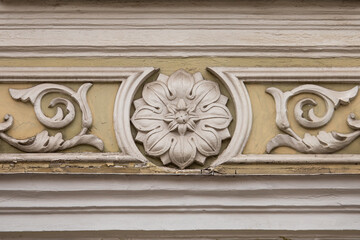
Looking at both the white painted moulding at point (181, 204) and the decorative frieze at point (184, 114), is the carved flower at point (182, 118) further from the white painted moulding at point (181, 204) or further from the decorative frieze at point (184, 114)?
the white painted moulding at point (181, 204)

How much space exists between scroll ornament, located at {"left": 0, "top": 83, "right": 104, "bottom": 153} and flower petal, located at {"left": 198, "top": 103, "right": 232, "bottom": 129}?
51 cm

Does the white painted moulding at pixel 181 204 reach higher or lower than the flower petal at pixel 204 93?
lower

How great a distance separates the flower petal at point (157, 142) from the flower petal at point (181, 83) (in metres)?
0.22

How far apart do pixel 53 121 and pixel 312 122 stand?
1249 millimetres

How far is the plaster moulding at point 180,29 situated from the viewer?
403 cm

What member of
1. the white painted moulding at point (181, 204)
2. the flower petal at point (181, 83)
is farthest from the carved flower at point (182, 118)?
the white painted moulding at point (181, 204)

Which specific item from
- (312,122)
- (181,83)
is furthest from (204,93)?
(312,122)

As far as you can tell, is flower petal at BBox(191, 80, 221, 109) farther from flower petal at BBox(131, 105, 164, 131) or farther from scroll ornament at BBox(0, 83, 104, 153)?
scroll ornament at BBox(0, 83, 104, 153)

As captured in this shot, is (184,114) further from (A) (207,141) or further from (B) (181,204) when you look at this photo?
(B) (181,204)

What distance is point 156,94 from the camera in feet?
12.9

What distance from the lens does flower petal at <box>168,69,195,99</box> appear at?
395 centimetres

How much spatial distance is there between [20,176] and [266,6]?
4.95ft

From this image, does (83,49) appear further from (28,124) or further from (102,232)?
(102,232)

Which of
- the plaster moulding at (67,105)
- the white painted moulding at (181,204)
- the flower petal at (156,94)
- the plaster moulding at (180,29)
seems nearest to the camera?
the white painted moulding at (181,204)
